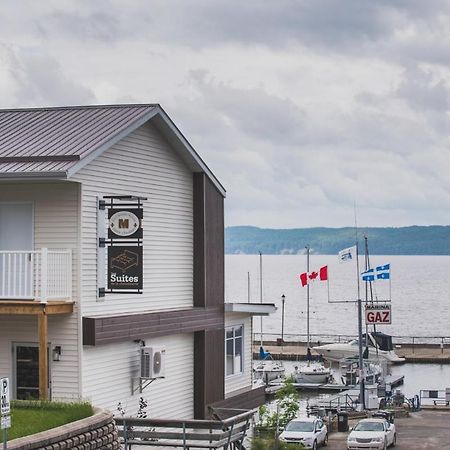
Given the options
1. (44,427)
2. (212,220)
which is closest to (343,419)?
(212,220)

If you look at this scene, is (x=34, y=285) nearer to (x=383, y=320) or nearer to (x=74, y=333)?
(x=74, y=333)

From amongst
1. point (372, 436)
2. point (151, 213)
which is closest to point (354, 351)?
point (372, 436)

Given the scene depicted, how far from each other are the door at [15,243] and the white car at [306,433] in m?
15.3

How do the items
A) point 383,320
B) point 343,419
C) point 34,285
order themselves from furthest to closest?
point 383,320, point 343,419, point 34,285

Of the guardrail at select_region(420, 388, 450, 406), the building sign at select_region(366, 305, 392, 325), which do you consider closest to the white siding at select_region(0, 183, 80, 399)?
the building sign at select_region(366, 305, 392, 325)

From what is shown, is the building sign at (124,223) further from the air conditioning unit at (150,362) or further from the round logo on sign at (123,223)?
the air conditioning unit at (150,362)

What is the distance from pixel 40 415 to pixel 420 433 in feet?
86.2

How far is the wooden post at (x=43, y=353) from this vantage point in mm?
27312

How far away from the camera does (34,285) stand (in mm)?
28594

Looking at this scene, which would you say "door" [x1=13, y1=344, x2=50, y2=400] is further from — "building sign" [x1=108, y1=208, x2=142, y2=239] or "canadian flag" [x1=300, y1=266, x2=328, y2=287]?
"canadian flag" [x1=300, y1=266, x2=328, y2=287]

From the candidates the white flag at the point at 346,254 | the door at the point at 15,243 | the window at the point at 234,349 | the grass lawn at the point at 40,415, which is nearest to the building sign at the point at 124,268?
the door at the point at 15,243

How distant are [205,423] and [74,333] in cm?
445

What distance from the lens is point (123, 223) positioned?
2925cm

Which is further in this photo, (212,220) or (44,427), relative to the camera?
(212,220)
